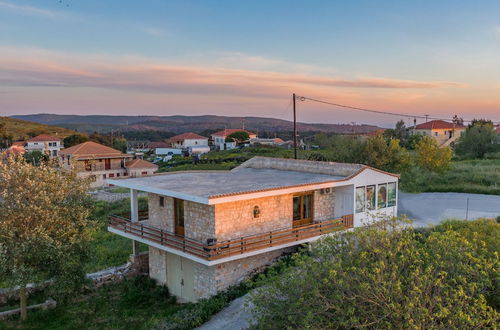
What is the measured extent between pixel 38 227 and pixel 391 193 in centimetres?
1537

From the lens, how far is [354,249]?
10477 mm

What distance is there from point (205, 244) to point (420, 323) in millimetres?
7792

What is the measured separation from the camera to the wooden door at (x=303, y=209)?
683 inches

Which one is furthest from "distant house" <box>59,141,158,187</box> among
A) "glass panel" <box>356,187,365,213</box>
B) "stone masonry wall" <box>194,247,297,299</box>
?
"stone masonry wall" <box>194,247,297,299</box>

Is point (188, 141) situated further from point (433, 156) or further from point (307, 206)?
point (307, 206)

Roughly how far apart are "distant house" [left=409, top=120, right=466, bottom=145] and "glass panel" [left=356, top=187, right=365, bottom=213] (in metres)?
66.7

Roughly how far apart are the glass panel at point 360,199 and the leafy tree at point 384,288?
25.5 ft

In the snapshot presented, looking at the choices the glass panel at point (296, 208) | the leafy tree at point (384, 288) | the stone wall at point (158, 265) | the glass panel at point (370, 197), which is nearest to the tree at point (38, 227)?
the stone wall at point (158, 265)

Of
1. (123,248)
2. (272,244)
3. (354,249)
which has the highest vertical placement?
(354,249)

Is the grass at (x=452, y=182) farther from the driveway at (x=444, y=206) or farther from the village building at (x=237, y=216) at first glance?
the village building at (x=237, y=216)

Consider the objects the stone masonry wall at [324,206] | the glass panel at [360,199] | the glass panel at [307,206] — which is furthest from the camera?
the glass panel at [360,199]

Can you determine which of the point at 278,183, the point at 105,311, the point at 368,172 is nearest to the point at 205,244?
the point at 278,183

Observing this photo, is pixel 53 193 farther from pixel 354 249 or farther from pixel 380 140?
pixel 380 140

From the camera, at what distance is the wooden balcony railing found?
14.1 meters
